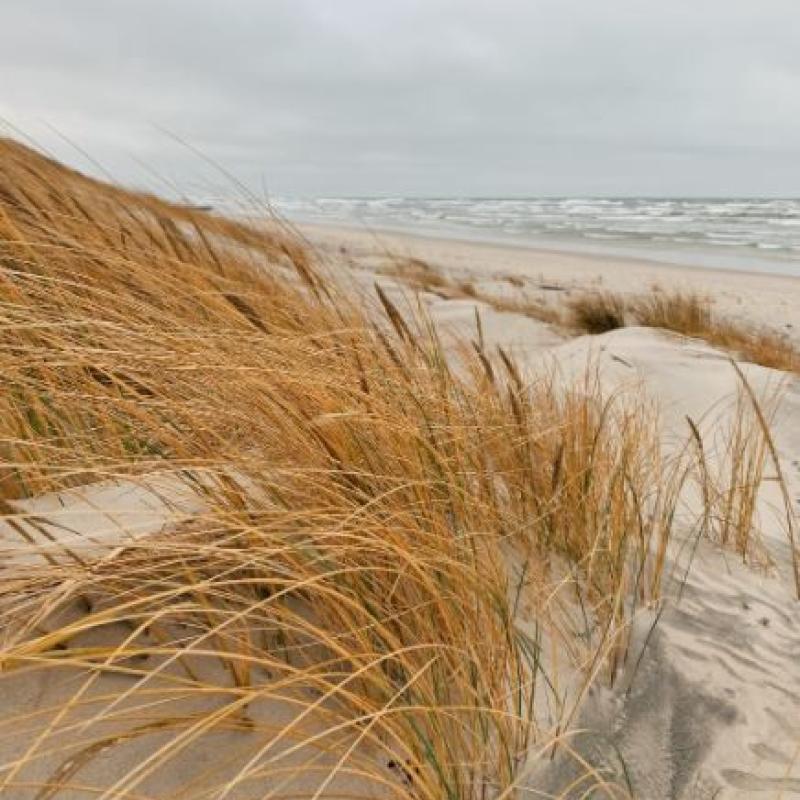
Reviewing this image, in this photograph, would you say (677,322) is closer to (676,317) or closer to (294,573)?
(676,317)

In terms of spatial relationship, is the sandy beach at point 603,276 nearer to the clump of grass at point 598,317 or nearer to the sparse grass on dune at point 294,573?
the clump of grass at point 598,317

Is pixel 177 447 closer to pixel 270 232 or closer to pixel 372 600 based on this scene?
pixel 372 600

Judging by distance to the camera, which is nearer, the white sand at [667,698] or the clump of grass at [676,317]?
the white sand at [667,698]

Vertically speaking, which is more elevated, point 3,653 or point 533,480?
point 3,653

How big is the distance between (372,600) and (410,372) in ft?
1.94

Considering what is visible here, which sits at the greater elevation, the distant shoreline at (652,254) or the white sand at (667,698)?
the white sand at (667,698)

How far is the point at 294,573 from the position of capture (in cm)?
88

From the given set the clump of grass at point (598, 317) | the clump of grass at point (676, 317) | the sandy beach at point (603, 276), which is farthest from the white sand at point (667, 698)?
the sandy beach at point (603, 276)

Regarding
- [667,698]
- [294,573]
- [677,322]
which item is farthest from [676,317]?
[294,573]

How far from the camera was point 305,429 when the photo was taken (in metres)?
1.16

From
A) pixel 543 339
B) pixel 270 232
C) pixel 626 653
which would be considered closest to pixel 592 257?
pixel 543 339

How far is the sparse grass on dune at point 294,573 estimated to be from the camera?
0.81 meters

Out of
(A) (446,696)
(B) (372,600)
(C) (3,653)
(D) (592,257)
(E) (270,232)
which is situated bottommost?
(D) (592,257)

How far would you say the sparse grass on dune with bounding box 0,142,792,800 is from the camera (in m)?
0.81
